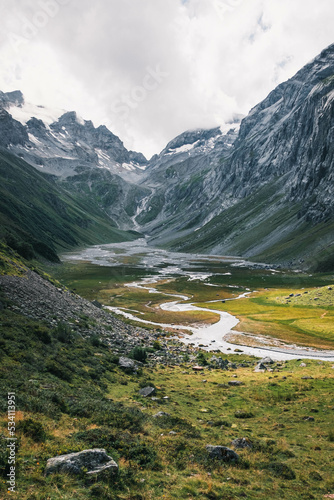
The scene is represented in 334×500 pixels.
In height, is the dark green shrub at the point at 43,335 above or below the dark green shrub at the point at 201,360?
above

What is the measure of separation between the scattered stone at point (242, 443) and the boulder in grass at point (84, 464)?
26.8 ft

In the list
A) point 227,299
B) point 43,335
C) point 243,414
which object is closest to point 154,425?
point 243,414

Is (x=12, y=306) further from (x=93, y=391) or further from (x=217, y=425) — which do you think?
(x=217, y=425)

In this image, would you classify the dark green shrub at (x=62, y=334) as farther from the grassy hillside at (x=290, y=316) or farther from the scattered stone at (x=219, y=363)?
the grassy hillside at (x=290, y=316)

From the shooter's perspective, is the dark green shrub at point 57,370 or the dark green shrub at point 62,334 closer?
the dark green shrub at point 57,370

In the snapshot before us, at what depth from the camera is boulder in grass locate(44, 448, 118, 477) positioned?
11086 millimetres

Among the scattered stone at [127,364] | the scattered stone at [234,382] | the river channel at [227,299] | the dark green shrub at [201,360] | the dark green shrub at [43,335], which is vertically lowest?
the river channel at [227,299]

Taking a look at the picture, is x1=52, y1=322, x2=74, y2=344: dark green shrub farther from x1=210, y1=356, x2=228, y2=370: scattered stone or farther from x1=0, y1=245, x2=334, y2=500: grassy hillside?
x1=210, y1=356, x2=228, y2=370: scattered stone

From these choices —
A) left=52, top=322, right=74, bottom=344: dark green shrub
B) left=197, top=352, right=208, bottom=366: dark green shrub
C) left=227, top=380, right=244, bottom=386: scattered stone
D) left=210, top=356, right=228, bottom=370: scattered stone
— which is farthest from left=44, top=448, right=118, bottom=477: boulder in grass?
left=197, top=352, right=208, bottom=366: dark green shrub

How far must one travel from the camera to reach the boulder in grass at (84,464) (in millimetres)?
11086

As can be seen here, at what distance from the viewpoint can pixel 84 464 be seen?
11.6 metres

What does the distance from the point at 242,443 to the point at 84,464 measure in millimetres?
9664

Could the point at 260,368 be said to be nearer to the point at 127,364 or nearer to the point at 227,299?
the point at 127,364

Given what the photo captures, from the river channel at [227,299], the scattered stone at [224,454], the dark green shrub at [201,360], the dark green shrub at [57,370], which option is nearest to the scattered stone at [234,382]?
the dark green shrub at [201,360]
